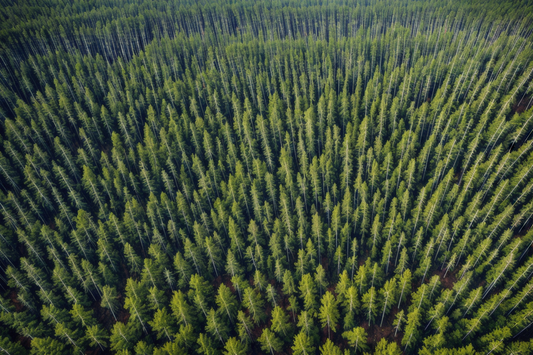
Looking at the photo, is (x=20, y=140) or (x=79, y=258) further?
(x=20, y=140)

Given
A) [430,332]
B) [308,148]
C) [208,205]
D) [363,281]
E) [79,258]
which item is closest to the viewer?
[430,332]

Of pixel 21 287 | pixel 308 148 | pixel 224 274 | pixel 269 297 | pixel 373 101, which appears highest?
pixel 373 101

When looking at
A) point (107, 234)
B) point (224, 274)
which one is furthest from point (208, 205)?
point (107, 234)

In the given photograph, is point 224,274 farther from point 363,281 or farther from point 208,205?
point 363,281

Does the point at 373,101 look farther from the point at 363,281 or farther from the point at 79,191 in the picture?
the point at 79,191

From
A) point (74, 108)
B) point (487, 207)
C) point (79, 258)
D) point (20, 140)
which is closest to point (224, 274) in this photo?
point (79, 258)

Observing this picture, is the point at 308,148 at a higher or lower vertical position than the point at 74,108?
lower

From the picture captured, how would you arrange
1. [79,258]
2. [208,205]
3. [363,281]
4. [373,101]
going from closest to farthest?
[363,281] < [79,258] < [208,205] < [373,101]
